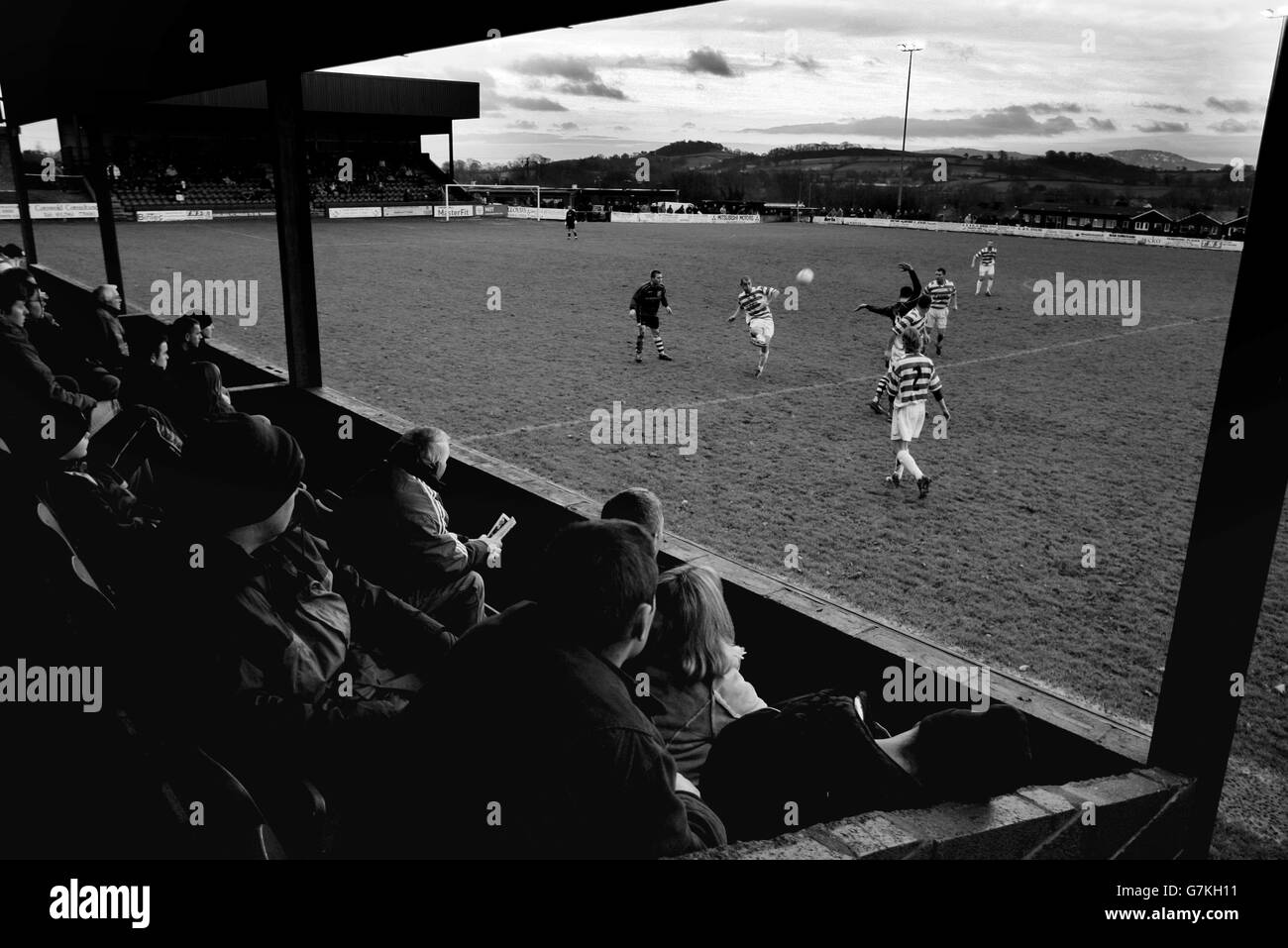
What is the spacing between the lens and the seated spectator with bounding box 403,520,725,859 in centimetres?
184

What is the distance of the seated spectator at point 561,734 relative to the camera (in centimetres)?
184

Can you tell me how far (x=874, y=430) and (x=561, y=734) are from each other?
865 cm

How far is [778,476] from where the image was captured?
27.2 feet

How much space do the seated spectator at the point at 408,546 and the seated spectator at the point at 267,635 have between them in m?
0.34

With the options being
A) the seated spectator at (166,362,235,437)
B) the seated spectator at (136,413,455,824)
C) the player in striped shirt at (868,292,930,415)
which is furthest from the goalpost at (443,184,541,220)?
the seated spectator at (136,413,455,824)

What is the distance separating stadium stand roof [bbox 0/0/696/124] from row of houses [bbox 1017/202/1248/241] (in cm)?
4729

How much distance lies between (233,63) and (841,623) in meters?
5.17

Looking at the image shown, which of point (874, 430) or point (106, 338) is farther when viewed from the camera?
point (874, 430)

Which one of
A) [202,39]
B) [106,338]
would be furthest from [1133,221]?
[202,39]

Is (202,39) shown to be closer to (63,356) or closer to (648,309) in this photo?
(63,356)

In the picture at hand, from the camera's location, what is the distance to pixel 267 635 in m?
2.63

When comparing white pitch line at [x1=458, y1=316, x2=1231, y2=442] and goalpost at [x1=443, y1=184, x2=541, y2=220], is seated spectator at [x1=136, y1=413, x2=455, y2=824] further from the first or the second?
goalpost at [x1=443, y1=184, x2=541, y2=220]

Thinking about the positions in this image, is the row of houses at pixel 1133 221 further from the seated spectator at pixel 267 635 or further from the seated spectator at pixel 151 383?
the seated spectator at pixel 267 635
